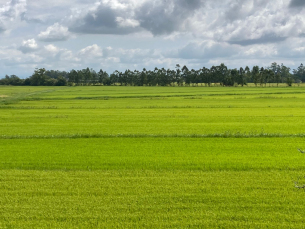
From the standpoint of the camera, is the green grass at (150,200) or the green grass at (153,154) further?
the green grass at (153,154)

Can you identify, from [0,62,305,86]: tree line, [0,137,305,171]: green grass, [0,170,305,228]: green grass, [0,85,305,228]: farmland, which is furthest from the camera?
[0,62,305,86]: tree line

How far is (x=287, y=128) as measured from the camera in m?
23.6

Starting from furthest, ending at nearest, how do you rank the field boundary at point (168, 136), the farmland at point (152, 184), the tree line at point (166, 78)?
the tree line at point (166, 78), the field boundary at point (168, 136), the farmland at point (152, 184)

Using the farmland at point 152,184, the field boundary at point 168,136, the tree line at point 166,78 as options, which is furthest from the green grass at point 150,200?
the tree line at point 166,78

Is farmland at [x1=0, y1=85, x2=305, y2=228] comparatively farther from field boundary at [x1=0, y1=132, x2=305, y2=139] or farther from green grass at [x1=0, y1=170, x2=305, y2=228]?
field boundary at [x1=0, y1=132, x2=305, y2=139]

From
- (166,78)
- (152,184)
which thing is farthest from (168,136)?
(166,78)

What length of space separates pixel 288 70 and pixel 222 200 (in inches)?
8200

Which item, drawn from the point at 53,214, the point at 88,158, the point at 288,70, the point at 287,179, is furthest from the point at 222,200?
the point at 288,70

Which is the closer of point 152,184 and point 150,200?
point 150,200

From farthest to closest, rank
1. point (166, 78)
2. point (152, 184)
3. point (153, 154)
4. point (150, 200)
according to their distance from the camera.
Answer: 1. point (166, 78)
2. point (153, 154)
3. point (152, 184)
4. point (150, 200)

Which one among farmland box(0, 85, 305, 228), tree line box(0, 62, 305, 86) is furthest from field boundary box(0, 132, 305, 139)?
tree line box(0, 62, 305, 86)

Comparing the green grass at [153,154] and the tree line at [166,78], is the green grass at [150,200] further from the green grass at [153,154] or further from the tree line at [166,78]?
the tree line at [166,78]

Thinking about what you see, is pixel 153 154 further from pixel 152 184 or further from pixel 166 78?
pixel 166 78

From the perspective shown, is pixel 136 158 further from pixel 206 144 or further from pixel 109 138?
pixel 109 138
